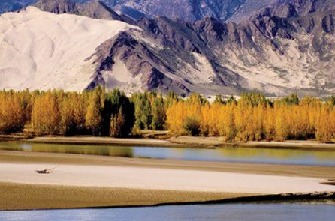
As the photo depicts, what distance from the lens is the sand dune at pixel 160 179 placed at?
63.6 m

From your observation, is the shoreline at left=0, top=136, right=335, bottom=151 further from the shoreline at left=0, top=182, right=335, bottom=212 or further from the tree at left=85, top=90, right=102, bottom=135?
the shoreline at left=0, top=182, right=335, bottom=212

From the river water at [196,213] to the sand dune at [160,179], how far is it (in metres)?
7.02

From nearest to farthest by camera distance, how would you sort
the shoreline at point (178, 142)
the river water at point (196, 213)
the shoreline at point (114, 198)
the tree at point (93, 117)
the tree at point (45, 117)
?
the river water at point (196, 213) → the shoreline at point (114, 198) → the shoreline at point (178, 142) → the tree at point (45, 117) → the tree at point (93, 117)

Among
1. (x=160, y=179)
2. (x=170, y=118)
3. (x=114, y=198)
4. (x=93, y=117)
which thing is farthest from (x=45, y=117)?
(x=114, y=198)

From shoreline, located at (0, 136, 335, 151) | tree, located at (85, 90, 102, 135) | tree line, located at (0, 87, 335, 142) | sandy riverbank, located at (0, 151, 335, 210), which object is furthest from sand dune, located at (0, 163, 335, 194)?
tree, located at (85, 90, 102, 135)

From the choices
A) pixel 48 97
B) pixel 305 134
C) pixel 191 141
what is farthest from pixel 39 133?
pixel 305 134

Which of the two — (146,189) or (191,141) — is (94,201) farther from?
(191,141)

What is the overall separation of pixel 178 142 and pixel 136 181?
79325mm

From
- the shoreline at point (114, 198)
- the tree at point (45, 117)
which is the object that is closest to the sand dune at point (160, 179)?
the shoreline at point (114, 198)

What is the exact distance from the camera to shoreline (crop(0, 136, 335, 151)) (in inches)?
5384

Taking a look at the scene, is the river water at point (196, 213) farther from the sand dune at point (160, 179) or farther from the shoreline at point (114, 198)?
the sand dune at point (160, 179)

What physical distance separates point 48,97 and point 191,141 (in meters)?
34.1

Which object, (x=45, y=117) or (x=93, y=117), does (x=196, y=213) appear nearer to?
(x=93, y=117)

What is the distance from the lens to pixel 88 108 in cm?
16238
